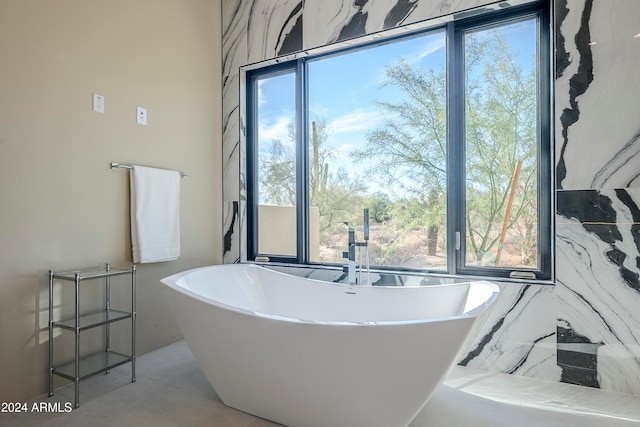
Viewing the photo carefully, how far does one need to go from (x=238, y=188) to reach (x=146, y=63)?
1.16 meters

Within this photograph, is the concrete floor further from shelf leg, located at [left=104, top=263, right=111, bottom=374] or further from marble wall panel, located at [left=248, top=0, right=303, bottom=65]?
marble wall panel, located at [left=248, top=0, right=303, bottom=65]

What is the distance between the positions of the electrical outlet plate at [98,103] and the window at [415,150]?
3.98 feet

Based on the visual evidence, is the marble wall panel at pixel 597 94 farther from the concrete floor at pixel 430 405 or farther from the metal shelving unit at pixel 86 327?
the metal shelving unit at pixel 86 327

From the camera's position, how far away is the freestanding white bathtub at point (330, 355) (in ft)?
4.58

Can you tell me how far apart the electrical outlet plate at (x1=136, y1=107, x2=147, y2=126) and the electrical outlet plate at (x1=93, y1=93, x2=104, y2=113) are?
0.81ft

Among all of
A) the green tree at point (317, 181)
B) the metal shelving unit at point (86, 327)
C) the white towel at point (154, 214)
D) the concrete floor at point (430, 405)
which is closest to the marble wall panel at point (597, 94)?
the concrete floor at point (430, 405)

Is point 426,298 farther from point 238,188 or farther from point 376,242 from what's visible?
point 238,188

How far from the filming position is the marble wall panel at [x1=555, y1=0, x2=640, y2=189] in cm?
202

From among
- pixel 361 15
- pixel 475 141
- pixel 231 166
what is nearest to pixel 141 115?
pixel 231 166

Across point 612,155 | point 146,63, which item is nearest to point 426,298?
point 612,155

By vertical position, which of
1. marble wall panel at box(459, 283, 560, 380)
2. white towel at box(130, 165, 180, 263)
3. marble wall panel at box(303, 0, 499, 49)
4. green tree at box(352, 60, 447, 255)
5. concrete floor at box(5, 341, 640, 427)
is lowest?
concrete floor at box(5, 341, 640, 427)

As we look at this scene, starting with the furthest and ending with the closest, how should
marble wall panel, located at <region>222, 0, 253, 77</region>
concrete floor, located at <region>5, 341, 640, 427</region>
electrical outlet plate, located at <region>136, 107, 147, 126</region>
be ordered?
marble wall panel, located at <region>222, 0, 253, 77</region>, electrical outlet plate, located at <region>136, 107, 147, 126</region>, concrete floor, located at <region>5, 341, 640, 427</region>

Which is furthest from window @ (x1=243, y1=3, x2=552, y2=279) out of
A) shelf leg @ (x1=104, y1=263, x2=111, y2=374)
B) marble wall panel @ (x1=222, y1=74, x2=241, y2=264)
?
shelf leg @ (x1=104, y1=263, x2=111, y2=374)

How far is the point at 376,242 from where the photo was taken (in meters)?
2.80
